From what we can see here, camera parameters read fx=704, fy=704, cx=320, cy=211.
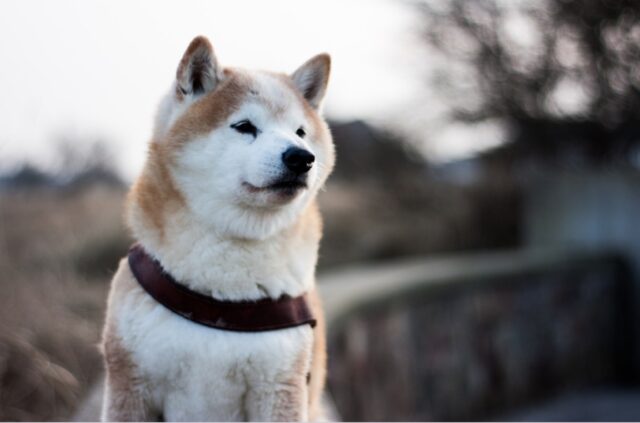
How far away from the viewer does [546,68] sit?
8.98 metres

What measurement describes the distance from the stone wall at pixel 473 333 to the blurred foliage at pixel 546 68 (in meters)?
1.84

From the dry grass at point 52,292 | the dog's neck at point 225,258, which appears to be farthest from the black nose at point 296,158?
the dry grass at point 52,292

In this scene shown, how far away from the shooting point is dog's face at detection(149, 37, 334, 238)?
1690 millimetres

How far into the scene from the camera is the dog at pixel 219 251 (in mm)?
1661

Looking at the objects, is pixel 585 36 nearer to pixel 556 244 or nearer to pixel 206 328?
pixel 556 244

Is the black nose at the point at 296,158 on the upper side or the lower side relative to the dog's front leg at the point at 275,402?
upper

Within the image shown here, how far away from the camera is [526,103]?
9.49 m

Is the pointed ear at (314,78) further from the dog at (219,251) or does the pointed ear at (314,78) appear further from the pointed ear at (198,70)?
the pointed ear at (198,70)

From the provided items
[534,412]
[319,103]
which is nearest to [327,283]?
[534,412]

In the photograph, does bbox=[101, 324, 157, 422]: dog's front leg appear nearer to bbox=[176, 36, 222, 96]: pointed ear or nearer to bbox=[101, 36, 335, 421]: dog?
bbox=[101, 36, 335, 421]: dog

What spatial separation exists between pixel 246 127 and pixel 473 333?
5.91 m

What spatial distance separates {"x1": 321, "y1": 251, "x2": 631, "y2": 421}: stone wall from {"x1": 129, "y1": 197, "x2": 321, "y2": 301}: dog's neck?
2.79 meters

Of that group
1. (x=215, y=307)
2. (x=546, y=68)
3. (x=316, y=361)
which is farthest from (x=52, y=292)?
(x=546, y=68)

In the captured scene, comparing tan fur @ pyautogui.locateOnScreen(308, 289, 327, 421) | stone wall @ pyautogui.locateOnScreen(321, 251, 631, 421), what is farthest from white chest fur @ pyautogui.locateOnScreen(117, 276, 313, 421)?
stone wall @ pyautogui.locateOnScreen(321, 251, 631, 421)
